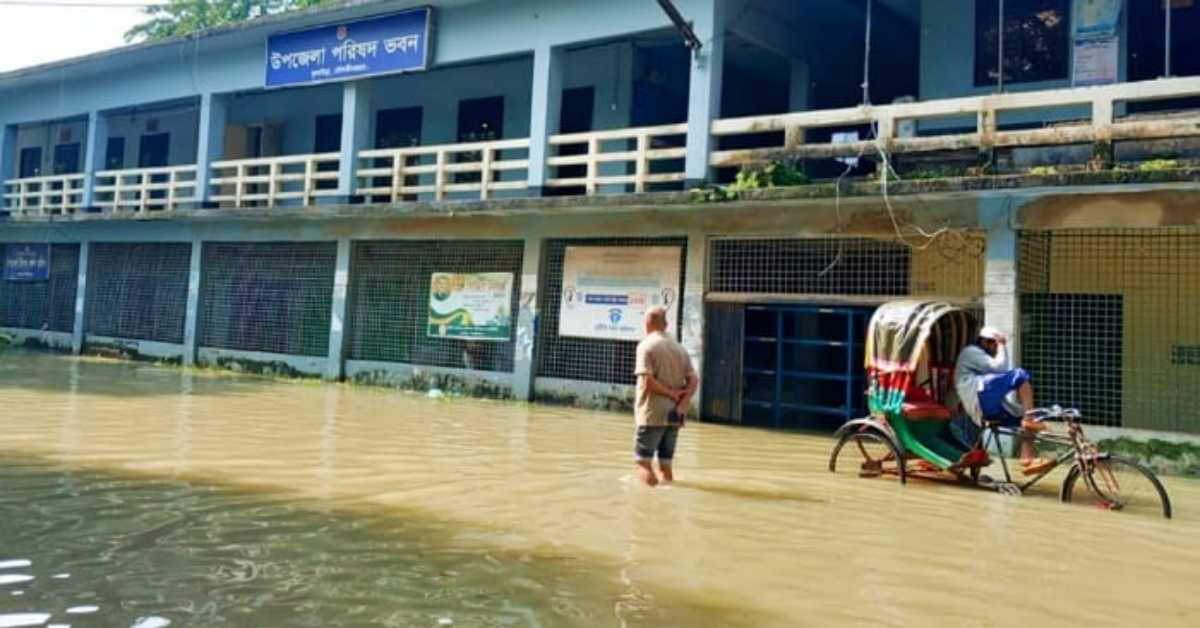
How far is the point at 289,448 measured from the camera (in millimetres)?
8875

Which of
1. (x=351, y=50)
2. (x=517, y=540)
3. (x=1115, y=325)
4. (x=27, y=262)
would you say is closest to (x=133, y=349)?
(x=27, y=262)

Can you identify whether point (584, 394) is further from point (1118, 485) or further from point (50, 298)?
point (50, 298)

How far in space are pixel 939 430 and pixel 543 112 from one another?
29.2 feet

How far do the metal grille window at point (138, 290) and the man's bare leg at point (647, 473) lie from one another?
617 inches

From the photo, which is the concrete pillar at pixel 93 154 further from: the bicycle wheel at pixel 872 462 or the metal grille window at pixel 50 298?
the bicycle wheel at pixel 872 462

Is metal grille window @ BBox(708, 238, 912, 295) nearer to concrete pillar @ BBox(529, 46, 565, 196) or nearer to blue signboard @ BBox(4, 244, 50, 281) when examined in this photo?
concrete pillar @ BBox(529, 46, 565, 196)

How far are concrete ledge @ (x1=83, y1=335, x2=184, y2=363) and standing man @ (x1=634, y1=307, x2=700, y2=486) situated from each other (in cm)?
1533

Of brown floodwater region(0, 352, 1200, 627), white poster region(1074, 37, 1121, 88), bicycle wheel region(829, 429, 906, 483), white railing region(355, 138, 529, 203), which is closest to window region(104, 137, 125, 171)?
white railing region(355, 138, 529, 203)

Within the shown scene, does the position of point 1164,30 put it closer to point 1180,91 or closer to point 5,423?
point 1180,91

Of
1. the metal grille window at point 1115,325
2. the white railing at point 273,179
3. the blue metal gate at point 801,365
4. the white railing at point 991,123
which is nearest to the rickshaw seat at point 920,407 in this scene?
the metal grille window at point 1115,325

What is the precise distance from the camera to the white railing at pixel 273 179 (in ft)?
58.5

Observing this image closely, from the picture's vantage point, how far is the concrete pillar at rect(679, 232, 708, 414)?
43.4 ft

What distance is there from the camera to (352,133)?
1758cm

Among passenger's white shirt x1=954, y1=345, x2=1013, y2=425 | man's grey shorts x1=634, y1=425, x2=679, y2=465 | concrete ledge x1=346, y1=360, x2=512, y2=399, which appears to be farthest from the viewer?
concrete ledge x1=346, y1=360, x2=512, y2=399
